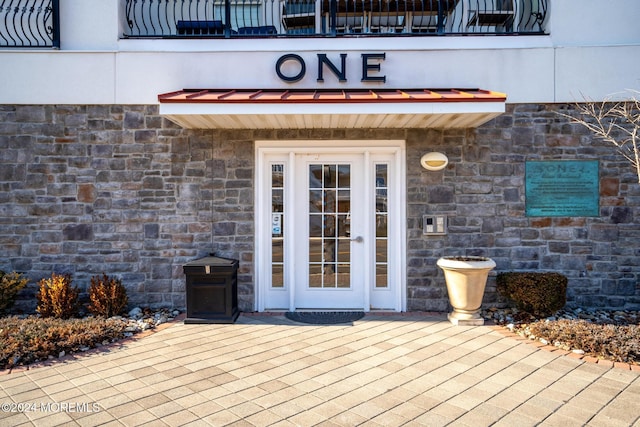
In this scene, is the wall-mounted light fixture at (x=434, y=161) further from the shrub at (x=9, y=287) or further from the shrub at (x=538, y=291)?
the shrub at (x=9, y=287)

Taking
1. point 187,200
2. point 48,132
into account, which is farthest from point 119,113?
point 187,200

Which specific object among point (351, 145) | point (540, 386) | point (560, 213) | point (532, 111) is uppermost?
point (532, 111)

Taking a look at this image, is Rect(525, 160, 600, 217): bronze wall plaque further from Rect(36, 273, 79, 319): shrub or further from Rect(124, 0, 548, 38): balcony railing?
Rect(36, 273, 79, 319): shrub

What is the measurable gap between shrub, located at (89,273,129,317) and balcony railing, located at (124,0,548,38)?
146 inches

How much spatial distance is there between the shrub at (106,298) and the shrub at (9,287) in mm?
927

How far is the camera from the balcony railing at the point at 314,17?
21.3 feet

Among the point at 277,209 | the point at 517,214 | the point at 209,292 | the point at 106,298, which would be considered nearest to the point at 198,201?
the point at 277,209

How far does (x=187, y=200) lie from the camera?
19.3ft

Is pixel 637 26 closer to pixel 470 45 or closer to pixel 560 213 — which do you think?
pixel 470 45

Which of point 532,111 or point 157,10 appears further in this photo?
point 157,10

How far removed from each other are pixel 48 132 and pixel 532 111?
6.95 meters

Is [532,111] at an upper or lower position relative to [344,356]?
upper

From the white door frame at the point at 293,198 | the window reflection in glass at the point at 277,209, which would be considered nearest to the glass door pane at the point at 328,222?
the white door frame at the point at 293,198

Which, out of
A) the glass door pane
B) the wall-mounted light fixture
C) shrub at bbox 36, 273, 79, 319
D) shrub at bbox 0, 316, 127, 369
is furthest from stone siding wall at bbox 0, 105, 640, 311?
shrub at bbox 0, 316, 127, 369
